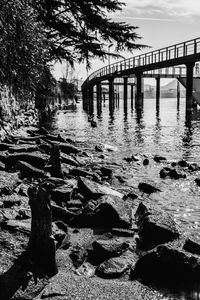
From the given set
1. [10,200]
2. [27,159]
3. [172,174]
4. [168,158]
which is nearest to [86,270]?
[10,200]

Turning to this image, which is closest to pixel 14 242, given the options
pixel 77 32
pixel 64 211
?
pixel 64 211

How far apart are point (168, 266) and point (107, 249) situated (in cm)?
76

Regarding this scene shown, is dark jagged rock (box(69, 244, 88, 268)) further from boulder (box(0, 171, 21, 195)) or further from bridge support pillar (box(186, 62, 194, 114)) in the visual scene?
Result: bridge support pillar (box(186, 62, 194, 114))

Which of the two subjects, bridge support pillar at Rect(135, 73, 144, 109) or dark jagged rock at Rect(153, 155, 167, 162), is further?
bridge support pillar at Rect(135, 73, 144, 109)

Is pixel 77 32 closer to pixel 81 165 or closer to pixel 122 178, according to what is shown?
pixel 81 165

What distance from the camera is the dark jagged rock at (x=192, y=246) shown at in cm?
436

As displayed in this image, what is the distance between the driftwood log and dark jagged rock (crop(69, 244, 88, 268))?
1.23 ft

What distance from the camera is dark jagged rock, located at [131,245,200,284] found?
3.88 metres

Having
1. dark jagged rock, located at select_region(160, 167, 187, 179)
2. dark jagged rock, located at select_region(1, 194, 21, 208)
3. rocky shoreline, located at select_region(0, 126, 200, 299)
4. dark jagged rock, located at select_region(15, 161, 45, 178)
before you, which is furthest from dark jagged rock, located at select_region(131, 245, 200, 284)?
dark jagged rock, located at select_region(160, 167, 187, 179)

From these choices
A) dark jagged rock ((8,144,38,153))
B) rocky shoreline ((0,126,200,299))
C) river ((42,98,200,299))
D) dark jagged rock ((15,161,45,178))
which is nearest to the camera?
rocky shoreline ((0,126,200,299))

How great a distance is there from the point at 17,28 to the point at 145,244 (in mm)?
8030

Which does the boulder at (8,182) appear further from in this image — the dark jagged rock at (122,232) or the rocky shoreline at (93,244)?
the dark jagged rock at (122,232)

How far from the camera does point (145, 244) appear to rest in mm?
4730

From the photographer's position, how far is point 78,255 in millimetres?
4270
